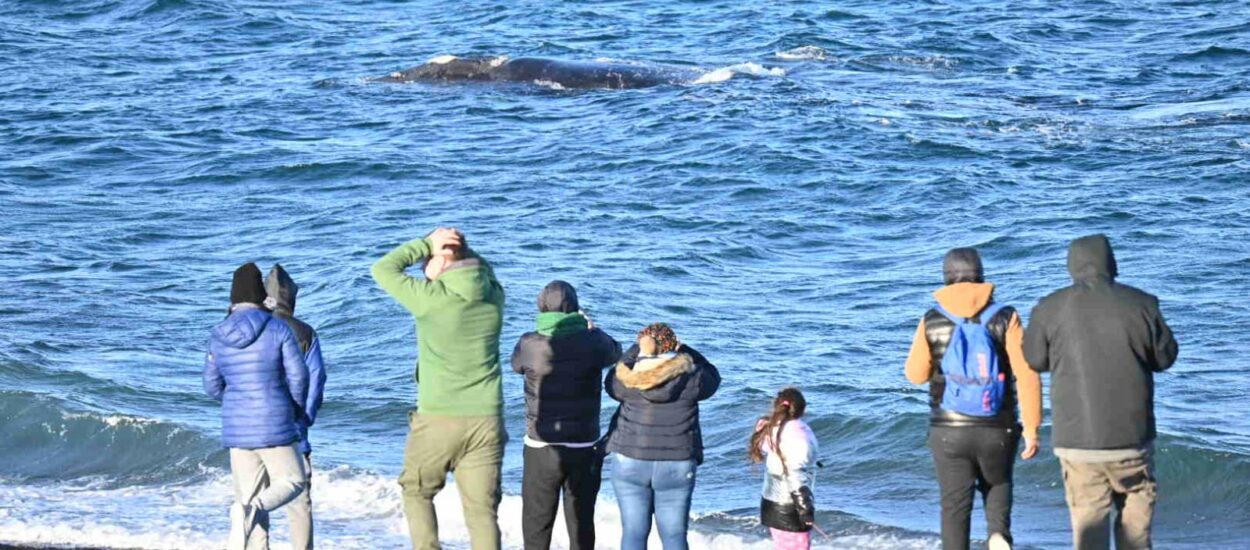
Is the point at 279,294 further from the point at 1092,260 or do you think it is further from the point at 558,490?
the point at 1092,260

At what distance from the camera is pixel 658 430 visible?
954 centimetres

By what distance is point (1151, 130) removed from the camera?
28.2m

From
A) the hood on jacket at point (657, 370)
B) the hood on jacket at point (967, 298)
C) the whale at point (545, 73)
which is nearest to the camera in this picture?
the hood on jacket at point (967, 298)

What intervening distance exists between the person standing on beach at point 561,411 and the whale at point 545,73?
24.0m

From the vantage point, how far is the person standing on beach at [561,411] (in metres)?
9.58

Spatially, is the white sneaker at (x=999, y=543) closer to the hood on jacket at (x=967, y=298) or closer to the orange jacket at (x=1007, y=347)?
the orange jacket at (x=1007, y=347)

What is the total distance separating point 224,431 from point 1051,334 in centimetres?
399

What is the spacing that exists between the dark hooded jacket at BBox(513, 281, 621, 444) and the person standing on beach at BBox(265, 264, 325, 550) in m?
1.00

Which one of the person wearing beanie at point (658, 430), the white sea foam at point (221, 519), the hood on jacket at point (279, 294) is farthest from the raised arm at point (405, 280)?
the white sea foam at point (221, 519)

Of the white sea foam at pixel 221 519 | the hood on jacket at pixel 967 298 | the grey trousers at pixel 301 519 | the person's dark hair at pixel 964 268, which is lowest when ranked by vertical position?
the white sea foam at pixel 221 519

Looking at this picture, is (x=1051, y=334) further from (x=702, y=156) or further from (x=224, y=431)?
(x=702, y=156)

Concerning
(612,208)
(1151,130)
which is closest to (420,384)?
(612,208)

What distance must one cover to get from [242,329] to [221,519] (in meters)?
4.06

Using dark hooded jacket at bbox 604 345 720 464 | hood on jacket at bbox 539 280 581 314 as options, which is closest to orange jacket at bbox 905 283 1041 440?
dark hooded jacket at bbox 604 345 720 464
